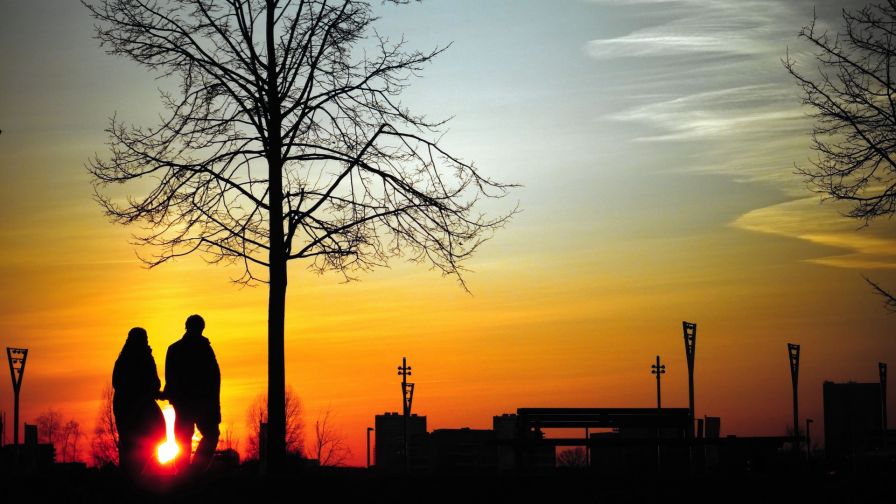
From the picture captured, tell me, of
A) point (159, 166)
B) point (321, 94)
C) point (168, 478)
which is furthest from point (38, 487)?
point (321, 94)

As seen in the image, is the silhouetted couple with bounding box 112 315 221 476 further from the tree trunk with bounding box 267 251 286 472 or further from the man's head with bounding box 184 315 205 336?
the tree trunk with bounding box 267 251 286 472

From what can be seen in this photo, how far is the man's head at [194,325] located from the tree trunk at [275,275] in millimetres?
3939

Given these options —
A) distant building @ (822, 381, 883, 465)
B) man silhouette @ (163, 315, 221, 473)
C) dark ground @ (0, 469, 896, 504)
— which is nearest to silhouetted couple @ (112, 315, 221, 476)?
man silhouette @ (163, 315, 221, 473)

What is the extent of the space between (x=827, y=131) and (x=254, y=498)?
1290cm

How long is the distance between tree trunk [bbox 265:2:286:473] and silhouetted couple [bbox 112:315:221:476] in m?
3.20

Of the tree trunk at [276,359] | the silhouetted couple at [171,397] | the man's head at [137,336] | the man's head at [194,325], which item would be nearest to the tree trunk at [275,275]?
the tree trunk at [276,359]

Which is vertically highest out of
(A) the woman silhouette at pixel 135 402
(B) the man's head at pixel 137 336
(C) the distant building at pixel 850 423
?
(B) the man's head at pixel 137 336

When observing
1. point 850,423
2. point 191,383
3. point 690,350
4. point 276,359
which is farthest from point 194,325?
point 850,423

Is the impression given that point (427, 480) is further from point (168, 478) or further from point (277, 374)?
point (277, 374)

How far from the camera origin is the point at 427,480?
13.3 m

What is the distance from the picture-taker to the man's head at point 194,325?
14289 mm

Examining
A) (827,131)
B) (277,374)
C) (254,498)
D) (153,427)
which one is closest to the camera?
(254,498)

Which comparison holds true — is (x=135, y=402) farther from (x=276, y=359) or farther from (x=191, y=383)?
(x=276, y=359)

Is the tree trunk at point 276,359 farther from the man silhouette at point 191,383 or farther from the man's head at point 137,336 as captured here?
the man's head at point 137,336
